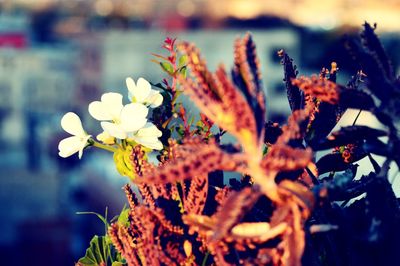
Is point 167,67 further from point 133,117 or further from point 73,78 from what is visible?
point 73,78

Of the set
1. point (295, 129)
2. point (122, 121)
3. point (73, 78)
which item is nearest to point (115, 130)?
point (122, 121)

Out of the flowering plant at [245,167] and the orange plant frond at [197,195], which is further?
the orange plant frond at [197,195]

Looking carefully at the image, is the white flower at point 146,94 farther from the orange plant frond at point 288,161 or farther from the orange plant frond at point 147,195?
the orange plant frond at point 288,161

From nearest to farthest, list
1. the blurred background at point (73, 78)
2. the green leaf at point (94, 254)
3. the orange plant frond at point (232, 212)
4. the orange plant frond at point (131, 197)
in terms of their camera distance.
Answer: the orange plant frond at point (232, 212) < the orange plant frond at point (131, 197) < the green leaf at point (94, 254) < the blurred background at point (73, 78)

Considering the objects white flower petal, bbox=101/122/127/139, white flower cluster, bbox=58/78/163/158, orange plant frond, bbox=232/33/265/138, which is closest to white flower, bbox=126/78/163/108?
white flower cluster, bbox=58/78/163/158

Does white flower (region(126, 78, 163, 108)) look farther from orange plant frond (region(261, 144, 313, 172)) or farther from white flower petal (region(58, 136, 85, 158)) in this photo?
orange plant frond (region(261, 144, 313, 172))

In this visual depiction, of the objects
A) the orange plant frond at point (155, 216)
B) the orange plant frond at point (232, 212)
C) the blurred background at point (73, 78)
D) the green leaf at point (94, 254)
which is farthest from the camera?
the blurred background at point (73, 78)

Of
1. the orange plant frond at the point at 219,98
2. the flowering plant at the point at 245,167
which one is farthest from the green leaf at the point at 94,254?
the orange plant frond at the point at 219,98

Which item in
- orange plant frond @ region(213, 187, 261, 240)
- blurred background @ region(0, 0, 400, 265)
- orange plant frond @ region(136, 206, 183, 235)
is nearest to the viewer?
orange plant frond @ region(213, 187, 261, 240)
